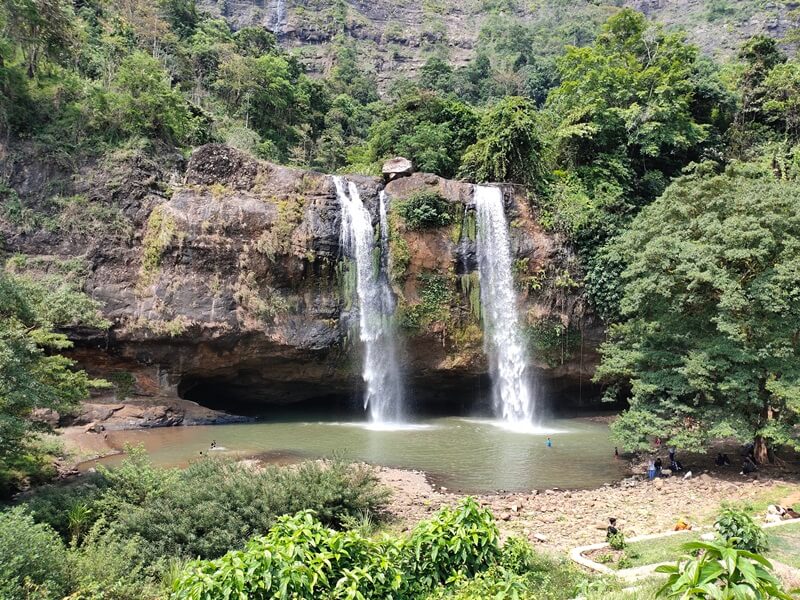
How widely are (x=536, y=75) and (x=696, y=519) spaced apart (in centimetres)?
5339

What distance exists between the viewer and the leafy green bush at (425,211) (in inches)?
893

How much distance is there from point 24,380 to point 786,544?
43.1ft

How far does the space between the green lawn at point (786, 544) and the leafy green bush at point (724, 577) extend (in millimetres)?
6015

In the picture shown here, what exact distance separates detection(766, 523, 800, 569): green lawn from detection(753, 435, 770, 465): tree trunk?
5.52 metres

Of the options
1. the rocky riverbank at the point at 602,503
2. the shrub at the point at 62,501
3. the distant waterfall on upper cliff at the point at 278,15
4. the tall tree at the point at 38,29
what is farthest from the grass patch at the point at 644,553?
the distant waterfall on upper cliff at the point at 278,15

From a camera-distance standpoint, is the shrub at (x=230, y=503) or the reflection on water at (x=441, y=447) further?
the reflection on water at (x=441, y=447)

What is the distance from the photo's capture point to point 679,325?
15305 mm

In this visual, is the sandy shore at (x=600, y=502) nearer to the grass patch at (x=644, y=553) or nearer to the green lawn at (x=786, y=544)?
the grass patch at (x=644, y=553)

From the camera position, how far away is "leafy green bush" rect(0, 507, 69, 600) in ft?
19.1

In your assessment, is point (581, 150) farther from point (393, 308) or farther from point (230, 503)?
point (230, 503)

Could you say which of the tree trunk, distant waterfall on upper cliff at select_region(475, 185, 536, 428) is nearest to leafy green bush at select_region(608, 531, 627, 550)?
the tree trunk

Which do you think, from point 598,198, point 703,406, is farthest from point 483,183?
point 703,406

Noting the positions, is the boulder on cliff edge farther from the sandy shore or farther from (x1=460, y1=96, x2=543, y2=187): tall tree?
the sandy shore

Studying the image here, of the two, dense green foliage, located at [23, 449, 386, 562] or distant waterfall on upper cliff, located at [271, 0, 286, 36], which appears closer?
dense green foliage, located at [23, 449, 386, 562]
